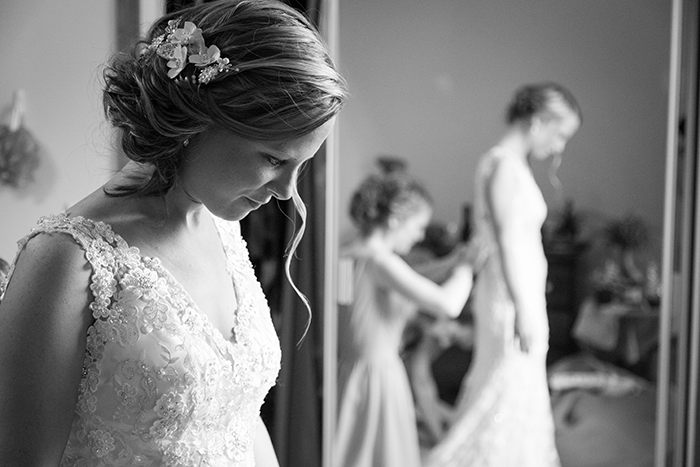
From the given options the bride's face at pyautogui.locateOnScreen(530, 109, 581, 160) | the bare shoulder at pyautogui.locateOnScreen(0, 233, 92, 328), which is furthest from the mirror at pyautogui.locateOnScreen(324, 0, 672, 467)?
the bare shoulder at pyautogui.locateOnScreen(0, 233, 92, 328)

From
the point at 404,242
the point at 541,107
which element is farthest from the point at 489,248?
the point at 541,107

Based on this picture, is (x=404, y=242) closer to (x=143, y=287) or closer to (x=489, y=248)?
(x=489, y=248)

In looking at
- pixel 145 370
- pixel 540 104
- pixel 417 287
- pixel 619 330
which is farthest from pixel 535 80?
pixel 145 370

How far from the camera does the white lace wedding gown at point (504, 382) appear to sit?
2.82 metres

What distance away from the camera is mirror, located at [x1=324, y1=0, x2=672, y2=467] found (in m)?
3.30

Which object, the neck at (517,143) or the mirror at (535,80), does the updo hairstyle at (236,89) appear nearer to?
the neck at (517,143)

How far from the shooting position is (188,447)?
1001mm

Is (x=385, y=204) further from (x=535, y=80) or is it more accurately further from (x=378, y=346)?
(x=535, y=80)

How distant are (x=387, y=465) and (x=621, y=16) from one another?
2.13 metres

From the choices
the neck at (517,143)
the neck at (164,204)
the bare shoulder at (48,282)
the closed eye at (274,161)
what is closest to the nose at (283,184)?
the closed eye at (274,161)

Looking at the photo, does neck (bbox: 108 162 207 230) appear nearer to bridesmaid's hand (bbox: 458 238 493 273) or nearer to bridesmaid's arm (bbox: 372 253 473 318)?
bridesmaid's arm (bbox: 372 253 473 318)

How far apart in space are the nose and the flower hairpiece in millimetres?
149

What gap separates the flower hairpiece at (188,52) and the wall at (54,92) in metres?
0.27

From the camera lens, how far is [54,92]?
133cm
